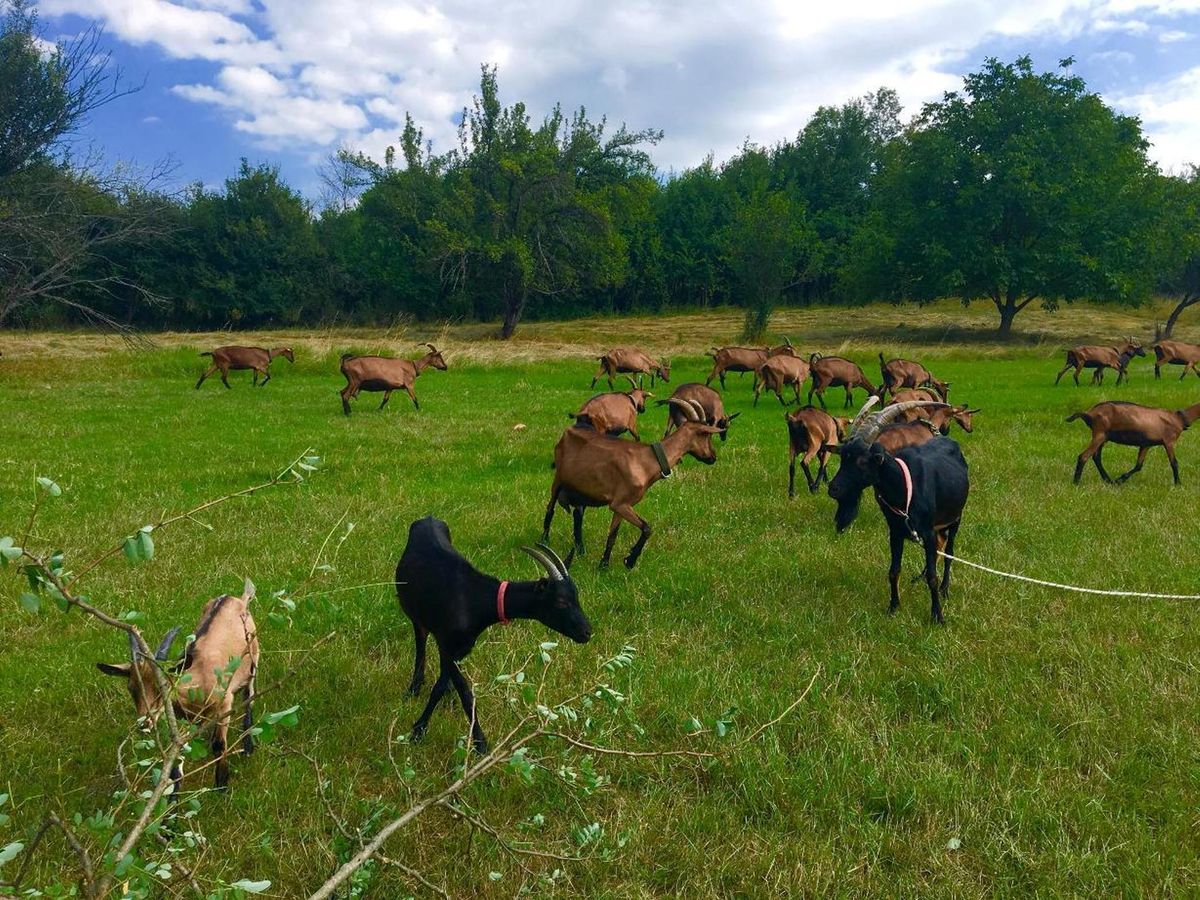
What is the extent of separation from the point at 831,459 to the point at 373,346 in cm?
2032

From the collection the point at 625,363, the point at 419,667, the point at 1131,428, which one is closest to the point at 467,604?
the point at 419,667

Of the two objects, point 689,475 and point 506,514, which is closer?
point 506,514

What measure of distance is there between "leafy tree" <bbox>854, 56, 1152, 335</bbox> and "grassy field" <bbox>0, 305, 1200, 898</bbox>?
3233 centimetres

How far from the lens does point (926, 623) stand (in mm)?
5898

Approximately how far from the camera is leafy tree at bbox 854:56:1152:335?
38.2 m

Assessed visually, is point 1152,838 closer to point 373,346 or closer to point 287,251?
point 373,346

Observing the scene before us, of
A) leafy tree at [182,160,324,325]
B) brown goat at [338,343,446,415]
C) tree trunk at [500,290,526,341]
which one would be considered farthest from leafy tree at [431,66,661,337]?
brown goat at [338,343,446,415]

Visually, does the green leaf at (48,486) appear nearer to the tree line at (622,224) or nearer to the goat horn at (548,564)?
the goat horn at (548,564)

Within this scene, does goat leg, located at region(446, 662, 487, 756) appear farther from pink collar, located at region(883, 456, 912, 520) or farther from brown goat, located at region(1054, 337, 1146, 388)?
brown goat, located at region(1054, 337, 1146, 388)

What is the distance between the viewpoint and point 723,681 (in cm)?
485

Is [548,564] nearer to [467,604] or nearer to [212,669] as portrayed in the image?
[467,604]

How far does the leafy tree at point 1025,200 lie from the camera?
3822 centimetres

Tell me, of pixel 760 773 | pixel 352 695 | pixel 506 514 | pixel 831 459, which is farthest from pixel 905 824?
pixel 831 459

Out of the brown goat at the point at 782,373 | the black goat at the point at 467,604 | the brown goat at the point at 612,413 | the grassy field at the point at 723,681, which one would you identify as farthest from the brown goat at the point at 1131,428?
the black goat at the point at 467,604
